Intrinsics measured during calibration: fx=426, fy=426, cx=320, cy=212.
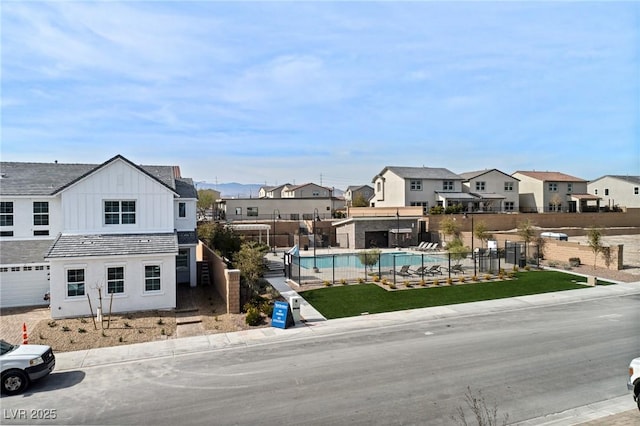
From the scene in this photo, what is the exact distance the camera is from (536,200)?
63.6 meters

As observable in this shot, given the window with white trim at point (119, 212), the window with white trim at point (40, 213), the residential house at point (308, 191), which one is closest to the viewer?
the window with white trim at point (119, 212)

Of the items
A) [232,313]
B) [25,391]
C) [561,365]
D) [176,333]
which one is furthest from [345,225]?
[25,391]

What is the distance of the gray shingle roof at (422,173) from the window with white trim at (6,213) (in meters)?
44.2

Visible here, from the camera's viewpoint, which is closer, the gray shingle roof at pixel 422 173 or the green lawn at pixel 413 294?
the green lawn at pixel 413 294

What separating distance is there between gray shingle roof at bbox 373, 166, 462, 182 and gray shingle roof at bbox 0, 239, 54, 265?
43395mm

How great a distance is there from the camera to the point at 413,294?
25.2 metres

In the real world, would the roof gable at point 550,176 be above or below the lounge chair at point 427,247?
above

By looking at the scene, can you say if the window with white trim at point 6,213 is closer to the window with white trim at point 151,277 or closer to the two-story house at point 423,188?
the window with white trim at point 151,277

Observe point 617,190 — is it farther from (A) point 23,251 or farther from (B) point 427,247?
(A) point 23,251

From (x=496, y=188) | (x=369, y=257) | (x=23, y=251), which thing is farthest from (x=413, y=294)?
(x=496, y=188)

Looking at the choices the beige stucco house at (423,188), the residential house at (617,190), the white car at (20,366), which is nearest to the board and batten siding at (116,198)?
the white car at (20,366)

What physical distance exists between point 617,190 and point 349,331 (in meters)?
66.1

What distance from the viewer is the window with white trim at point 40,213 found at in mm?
24625

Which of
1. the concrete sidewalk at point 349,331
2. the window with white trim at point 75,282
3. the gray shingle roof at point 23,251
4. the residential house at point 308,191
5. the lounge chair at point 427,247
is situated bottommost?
the concrete sidewalk at point 349,331
